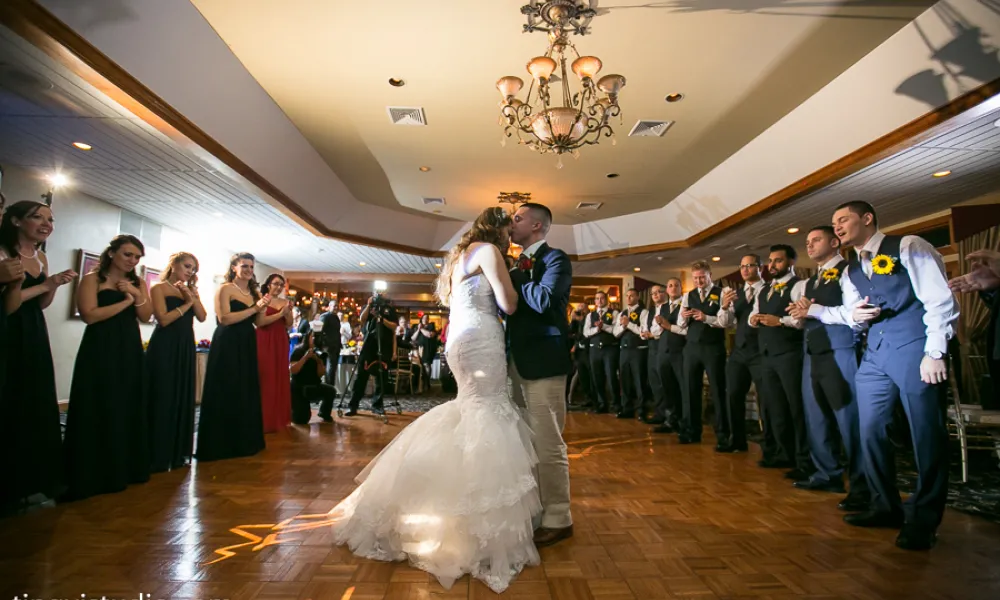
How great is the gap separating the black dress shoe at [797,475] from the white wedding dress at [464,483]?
2.12 metres

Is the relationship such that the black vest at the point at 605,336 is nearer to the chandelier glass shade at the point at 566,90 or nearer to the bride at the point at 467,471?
the chandelier glass shade at the point at 566,90

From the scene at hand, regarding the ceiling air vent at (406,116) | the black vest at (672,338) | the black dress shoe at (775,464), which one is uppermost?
the ceiling air vent at (406,116)

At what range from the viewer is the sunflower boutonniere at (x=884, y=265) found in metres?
2.15

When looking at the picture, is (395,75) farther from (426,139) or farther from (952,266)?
(952,266)

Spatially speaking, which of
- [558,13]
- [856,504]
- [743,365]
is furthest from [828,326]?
[558,13]

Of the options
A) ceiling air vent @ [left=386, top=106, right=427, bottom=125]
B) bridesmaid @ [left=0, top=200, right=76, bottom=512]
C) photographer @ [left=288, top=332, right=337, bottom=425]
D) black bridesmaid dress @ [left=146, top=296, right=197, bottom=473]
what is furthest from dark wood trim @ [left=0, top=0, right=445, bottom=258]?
photographer @ [left=288, top=332, right=337, bottom=425]

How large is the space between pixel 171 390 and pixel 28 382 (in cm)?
92

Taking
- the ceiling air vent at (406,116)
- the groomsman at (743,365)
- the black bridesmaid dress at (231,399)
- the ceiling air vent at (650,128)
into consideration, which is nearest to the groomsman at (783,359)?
the groomsman at (743,365)

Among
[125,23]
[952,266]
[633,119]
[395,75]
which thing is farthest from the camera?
[952,266]

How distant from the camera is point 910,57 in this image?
11.8ft

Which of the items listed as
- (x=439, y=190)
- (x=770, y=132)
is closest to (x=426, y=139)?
(x=439, y=190)

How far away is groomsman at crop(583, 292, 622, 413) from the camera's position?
21.8ft

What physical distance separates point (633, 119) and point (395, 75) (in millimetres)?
2474

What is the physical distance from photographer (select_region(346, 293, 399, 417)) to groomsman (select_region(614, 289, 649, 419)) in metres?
2.94
